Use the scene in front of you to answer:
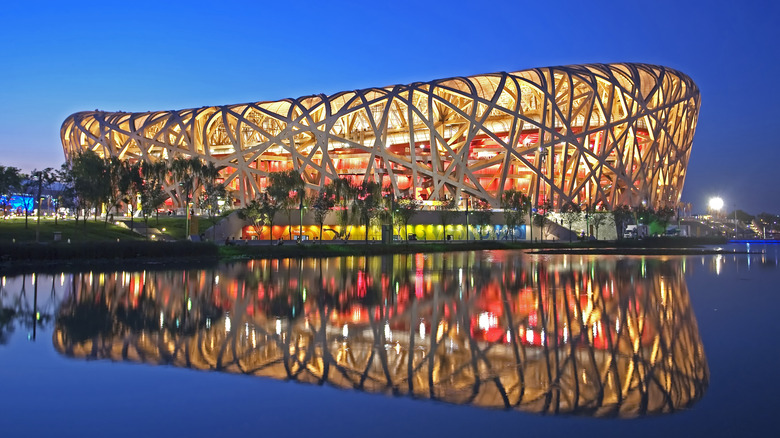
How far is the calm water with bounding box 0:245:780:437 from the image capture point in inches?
272

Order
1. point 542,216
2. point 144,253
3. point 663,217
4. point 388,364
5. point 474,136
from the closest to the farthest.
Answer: point 388,364 → point 144,253 → point 542,216 → point 474,136 → point 663,217

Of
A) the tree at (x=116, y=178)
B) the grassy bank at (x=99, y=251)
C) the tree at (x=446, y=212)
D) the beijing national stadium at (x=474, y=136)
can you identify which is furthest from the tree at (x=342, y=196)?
the grassy bank at (x=99, y=251)

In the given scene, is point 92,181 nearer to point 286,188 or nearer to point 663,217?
point 286,188

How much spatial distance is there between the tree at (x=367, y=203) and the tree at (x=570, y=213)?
21.9 meters

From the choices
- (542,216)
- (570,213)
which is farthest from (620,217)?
(542,216)

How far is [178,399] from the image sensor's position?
772 cm

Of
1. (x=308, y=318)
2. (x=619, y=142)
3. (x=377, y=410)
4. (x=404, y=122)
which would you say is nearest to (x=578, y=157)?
(x=619, y=142)

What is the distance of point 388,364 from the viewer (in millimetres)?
9453

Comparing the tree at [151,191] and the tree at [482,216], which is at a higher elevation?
the tree at [151,191]

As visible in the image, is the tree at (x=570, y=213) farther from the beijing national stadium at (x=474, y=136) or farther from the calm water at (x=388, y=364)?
the calm water at (x=388, y=364)

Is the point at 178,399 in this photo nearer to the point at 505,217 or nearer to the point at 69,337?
the point at 69,337

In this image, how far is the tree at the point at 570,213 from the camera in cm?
7175

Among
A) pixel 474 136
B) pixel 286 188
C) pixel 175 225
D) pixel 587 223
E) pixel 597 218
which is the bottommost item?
pixel 175 225

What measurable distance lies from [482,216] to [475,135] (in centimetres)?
1445
